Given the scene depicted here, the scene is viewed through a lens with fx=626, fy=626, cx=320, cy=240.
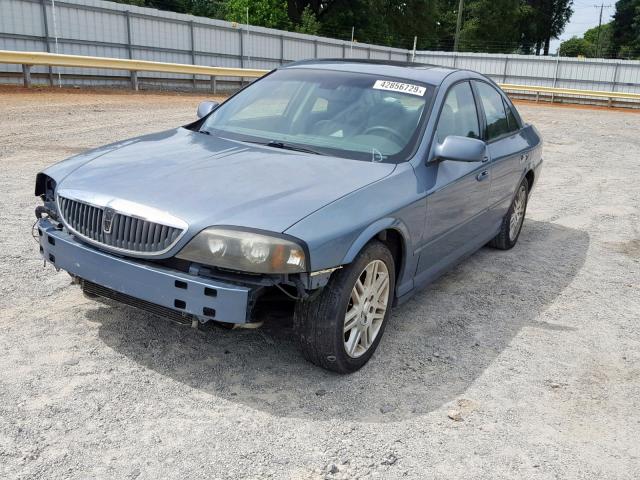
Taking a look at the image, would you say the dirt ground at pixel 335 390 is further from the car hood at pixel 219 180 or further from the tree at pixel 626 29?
the tree at pixel 626 29

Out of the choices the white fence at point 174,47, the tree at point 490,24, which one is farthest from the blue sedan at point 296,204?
the tree at point 490,24

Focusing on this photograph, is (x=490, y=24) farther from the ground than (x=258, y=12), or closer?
farther from the ground

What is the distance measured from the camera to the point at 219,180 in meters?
3.28

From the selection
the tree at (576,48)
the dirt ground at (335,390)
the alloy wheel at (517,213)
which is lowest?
the dirt ground at (335,390)

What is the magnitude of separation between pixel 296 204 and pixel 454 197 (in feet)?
5.12

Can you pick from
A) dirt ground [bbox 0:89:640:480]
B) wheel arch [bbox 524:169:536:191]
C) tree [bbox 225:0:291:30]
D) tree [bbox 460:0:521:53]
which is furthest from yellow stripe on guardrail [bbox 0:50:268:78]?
tree [bbox 460:0:521:53]

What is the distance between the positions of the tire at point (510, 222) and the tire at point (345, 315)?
8.52 feet

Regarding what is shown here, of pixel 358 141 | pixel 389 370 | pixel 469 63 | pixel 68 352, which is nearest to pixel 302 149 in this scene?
pixel 358 141

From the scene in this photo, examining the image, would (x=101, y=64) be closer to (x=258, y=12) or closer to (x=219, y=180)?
(x=219, y=180)

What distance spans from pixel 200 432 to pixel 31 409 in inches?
31.2

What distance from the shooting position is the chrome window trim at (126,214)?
2.92 metres

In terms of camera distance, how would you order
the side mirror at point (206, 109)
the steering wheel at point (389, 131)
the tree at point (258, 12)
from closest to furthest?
the steering wheel at point (389, 131) < the side mirror at point (206, 109) < the tree at point (258, 12)

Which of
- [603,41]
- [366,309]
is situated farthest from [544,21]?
[366,309]

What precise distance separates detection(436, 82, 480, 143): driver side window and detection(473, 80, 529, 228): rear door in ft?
0.62
